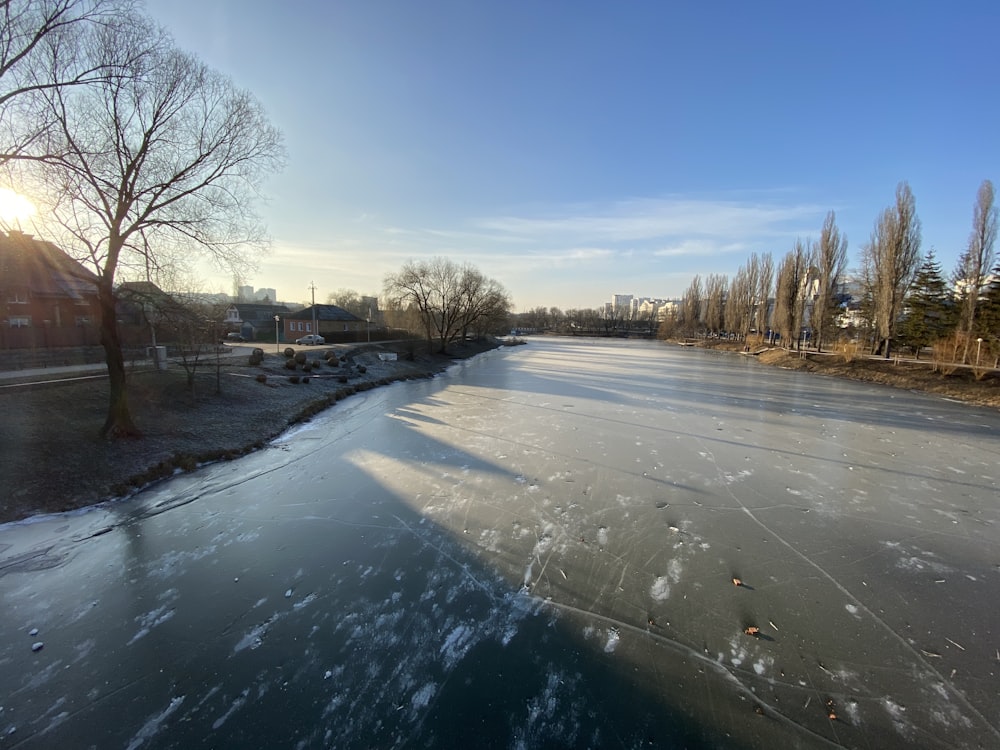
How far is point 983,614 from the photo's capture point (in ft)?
13.1

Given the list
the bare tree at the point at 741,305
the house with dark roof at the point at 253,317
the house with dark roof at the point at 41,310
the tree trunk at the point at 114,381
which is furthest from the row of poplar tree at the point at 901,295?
the house with dark roof at the point at 253,317

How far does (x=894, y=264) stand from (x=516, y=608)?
32.6 metres

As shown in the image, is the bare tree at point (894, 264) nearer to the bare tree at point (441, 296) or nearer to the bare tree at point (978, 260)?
the bare tree at point (978, 260)

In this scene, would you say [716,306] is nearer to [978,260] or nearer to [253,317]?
[978,260]

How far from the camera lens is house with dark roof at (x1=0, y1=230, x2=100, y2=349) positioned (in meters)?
16.8

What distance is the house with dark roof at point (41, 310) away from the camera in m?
16.8

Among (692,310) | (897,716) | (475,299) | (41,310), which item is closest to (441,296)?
(475,299)

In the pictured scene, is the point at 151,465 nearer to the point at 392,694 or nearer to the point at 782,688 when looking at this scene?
the point at 392,694

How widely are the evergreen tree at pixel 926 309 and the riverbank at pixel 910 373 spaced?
3080 mm

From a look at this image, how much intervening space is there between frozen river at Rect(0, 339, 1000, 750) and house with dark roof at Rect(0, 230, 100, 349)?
1610cm

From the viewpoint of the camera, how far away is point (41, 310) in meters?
18.9

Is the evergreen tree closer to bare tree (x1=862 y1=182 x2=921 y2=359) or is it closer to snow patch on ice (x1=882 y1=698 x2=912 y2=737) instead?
bare tree (x1=862 y1=182 x2=921 y2=359)

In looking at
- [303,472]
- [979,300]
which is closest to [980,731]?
[303,472]

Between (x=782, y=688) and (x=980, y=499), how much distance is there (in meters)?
6.75
